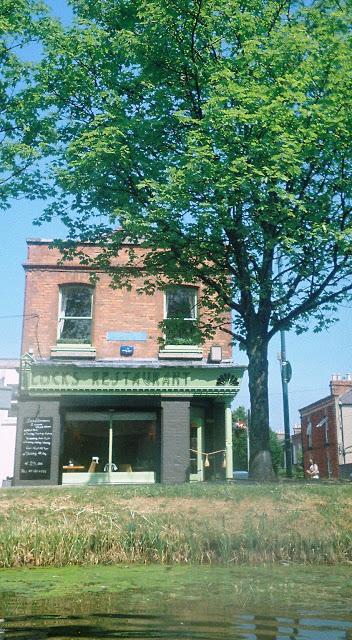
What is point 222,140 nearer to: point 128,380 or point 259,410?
point 259,410

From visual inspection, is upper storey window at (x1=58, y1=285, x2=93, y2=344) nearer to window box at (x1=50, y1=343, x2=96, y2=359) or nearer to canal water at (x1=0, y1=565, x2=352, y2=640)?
window box at (x1=50, y1=343, x2=96, y2=359)

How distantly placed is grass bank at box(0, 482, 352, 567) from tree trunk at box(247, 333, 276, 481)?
3297mm

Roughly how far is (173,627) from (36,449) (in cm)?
1716

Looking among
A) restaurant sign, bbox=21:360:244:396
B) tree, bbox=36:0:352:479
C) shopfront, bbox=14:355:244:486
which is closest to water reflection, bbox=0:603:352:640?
tree, bbox=36:0:352:479

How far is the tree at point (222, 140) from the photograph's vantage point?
12.7m

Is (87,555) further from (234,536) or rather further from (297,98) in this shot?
(297,98)

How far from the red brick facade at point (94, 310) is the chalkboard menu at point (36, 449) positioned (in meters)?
2.54

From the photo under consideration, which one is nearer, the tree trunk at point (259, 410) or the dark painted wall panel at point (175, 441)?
the tree trunk at point (259, 410)

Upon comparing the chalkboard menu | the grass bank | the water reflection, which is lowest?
the water reflection

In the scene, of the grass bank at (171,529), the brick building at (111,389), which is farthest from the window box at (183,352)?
the grass bank at (171,529)

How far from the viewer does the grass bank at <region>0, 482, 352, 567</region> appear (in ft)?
30.4

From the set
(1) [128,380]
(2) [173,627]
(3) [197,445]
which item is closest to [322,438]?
(3) [197,445]

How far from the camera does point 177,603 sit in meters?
6.30

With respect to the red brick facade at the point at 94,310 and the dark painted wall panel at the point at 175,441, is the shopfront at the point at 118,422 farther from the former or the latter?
the red brick facade at the point at 94,310
